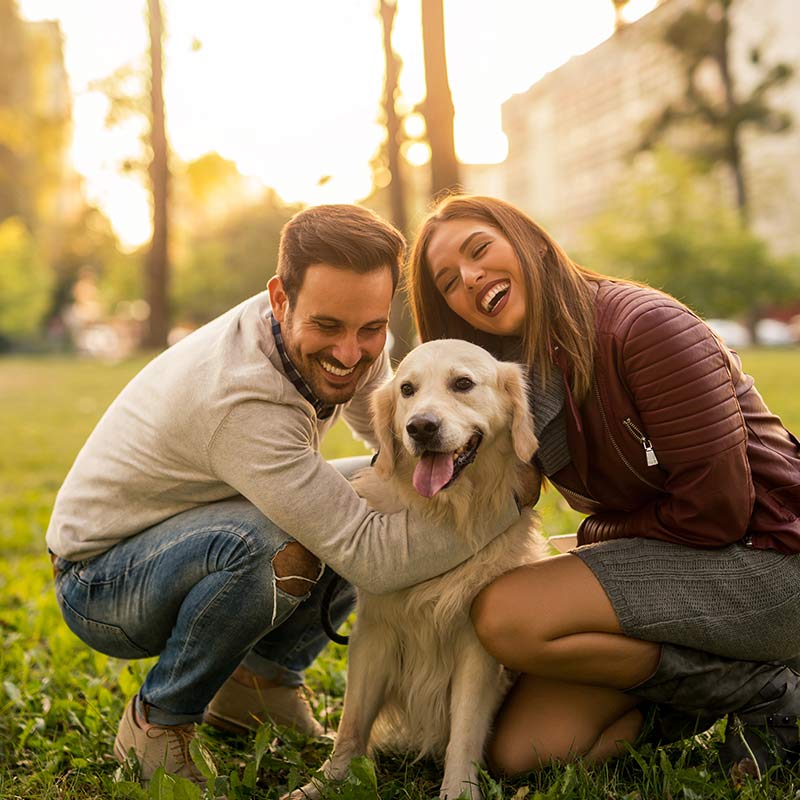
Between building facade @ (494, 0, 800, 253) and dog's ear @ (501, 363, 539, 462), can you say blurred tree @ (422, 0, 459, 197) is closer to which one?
dog's ear @ (501, 363, 539, 462)

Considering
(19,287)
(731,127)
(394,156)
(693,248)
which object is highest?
(731,127)

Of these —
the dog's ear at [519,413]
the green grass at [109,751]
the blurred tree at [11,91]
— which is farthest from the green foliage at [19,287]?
the dog's ear at [519,413]

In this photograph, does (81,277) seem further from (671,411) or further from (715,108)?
(671,411)

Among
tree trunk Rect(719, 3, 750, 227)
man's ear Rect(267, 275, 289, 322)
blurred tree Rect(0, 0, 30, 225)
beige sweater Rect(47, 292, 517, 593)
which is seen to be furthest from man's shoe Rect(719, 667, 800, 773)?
blurred tree Rect(0, 0, 30, 225)

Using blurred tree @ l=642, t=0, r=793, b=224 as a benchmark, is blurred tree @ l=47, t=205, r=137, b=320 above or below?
below

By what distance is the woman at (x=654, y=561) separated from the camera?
2.65 meters

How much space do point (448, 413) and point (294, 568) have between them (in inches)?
26.2

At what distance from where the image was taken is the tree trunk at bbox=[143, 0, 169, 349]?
15992 millimetres

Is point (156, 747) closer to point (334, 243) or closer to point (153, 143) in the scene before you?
point (334, 243)

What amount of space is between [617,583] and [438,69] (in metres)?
4.07

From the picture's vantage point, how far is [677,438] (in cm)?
263

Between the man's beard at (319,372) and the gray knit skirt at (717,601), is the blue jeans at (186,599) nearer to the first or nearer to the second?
the man's beard at (319,372)

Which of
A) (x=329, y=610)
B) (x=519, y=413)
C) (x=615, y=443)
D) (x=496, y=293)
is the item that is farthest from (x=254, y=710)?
(x=496, y=293)

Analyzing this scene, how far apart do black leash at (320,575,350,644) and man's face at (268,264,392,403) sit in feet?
2.26
